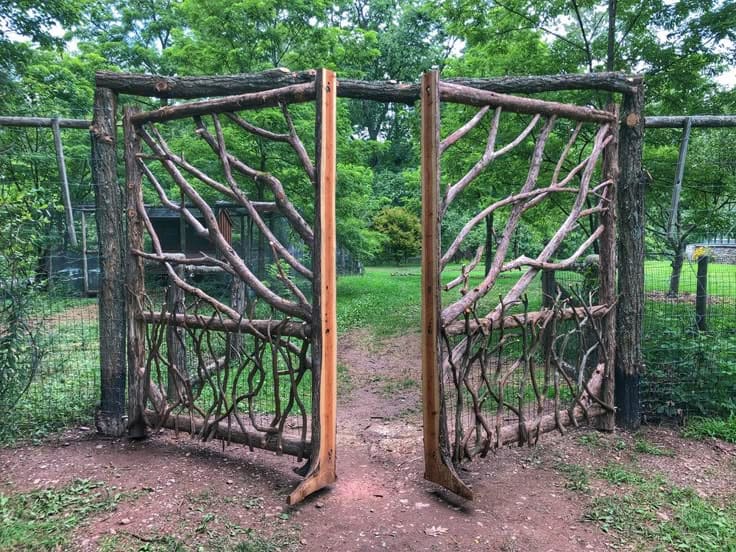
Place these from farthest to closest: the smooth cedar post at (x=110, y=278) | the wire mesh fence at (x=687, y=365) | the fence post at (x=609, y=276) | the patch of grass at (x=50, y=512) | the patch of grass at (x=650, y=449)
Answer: the wire mesh fence at (x=687, y=365) < the fence post at (x=609, y=276) < the smooth cedar post at (x=110, y=278) < the patch of grass at (x=650, y=449) < the patch of grass at (x=50, y=512)

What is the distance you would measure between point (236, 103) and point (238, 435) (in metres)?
2.25

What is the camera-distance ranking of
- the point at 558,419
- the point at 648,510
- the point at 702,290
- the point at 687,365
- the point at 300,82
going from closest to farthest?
the point at 648,510, the point at 300,82, the point at 558,419, the point at 687,365, the point at 702,290

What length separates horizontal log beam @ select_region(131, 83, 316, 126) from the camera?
321 cm

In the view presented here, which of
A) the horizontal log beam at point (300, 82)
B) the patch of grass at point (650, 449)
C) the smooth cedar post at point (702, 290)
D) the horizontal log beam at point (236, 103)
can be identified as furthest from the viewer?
the smooth cedar post at point (702, 290)

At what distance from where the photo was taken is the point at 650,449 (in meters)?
3.86

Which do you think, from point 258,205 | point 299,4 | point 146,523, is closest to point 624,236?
point 258,205

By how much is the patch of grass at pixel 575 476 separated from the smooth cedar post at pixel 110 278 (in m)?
3.28

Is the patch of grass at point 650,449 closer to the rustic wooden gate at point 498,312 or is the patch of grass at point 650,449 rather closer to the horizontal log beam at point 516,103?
the rustic wooden gate at point 498,312

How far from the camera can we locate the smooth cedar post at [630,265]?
4.20 metres

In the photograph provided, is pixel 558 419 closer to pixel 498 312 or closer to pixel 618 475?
pixel 618 475

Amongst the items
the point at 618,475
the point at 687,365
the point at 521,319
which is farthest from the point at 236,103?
the point at 687,365

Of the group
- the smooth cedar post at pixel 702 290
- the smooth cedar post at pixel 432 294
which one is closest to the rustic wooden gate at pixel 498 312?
the smooth cedar post at pixel 432 294

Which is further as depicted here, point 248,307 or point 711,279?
point 711,279

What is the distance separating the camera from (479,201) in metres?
10.8
